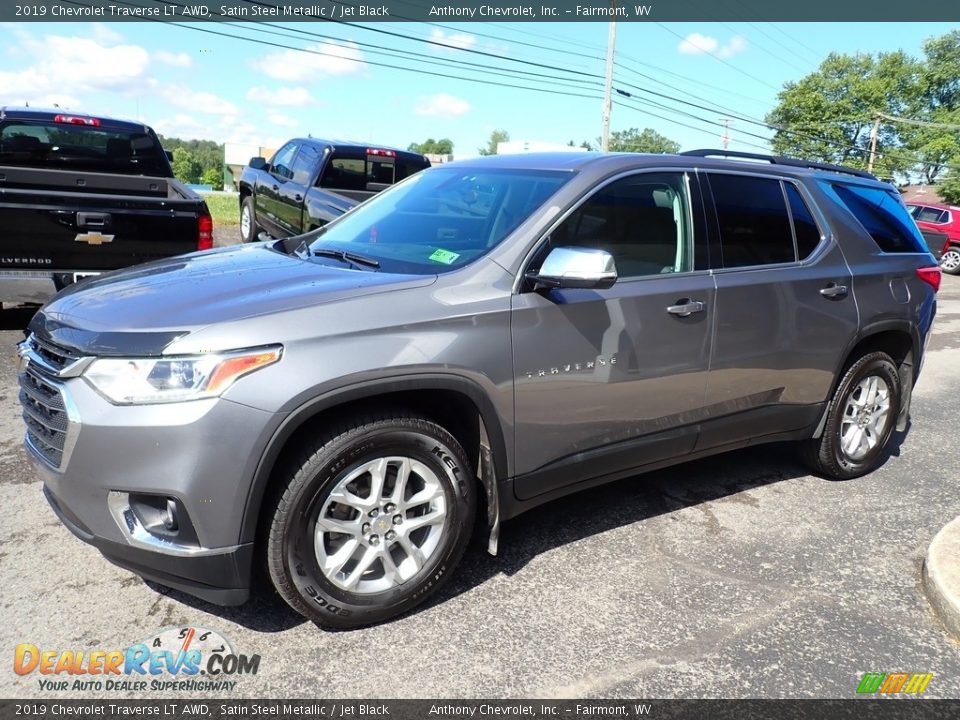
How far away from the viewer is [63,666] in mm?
2576

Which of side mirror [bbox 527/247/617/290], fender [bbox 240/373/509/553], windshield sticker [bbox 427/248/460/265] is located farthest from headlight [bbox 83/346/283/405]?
side mirror [bbox 527/247/617/290]

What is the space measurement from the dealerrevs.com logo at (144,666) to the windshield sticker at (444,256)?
169 centimetres

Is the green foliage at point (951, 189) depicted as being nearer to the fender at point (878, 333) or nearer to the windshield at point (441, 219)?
the fender at point (878, 333)

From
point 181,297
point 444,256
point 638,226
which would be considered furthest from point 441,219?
point 181,297

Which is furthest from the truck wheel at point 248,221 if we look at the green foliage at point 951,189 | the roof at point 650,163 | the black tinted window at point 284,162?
the green foliage at point 951,189

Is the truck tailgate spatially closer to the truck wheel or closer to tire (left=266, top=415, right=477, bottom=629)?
tire (left=266, top=415, right=477, bottom=629)

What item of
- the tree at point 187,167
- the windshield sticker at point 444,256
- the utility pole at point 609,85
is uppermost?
the utility pole at point 609,85

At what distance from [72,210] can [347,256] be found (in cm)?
378

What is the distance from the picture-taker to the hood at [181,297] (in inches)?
99.0

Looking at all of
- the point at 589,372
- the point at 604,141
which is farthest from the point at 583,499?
the point at 604,141

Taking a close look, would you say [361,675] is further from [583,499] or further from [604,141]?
[604,141]

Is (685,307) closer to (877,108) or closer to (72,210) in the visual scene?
(72,210)

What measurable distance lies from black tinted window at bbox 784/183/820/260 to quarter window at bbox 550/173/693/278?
2.95 feet

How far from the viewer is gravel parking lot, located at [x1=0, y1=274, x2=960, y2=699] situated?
2643mm
